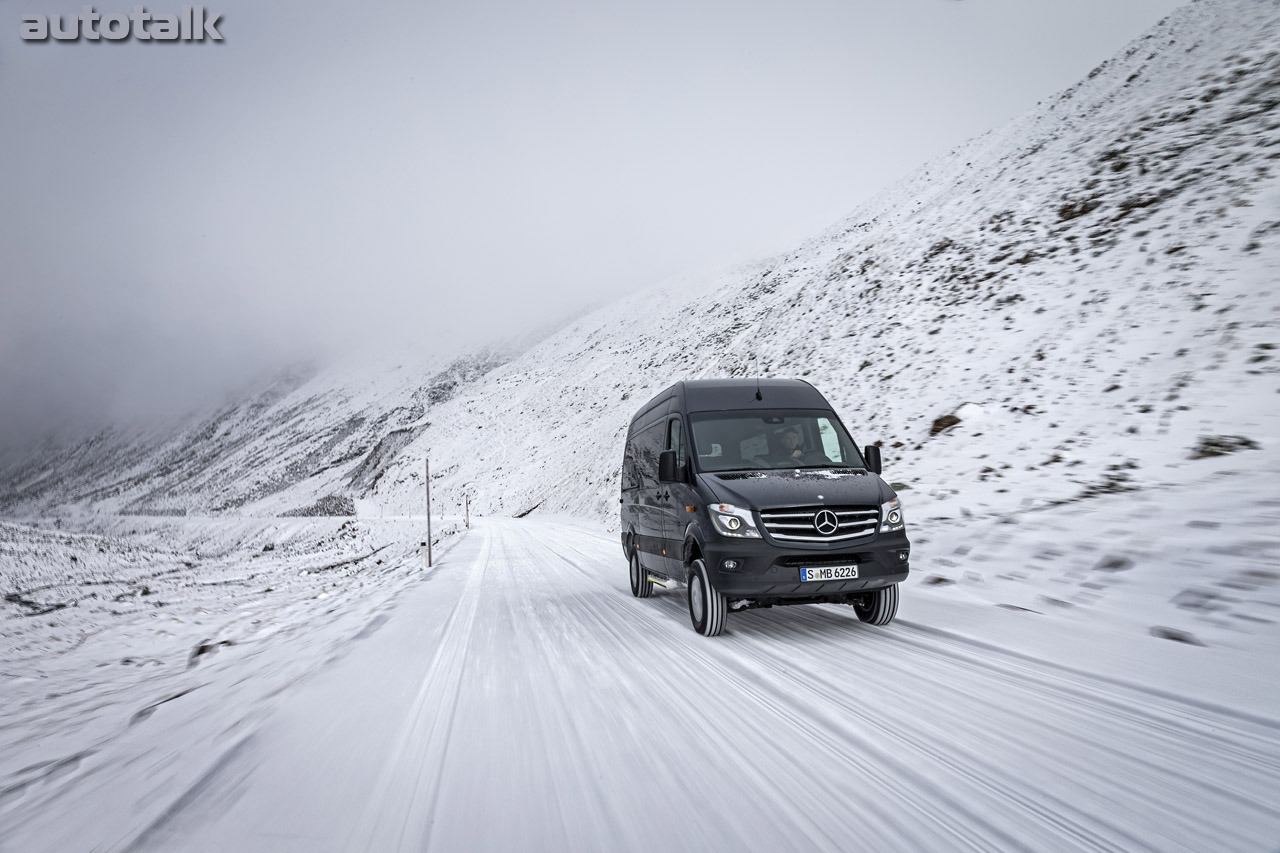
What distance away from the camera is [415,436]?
3228 inches

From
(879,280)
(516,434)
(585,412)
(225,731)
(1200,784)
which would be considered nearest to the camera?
(1200,784)

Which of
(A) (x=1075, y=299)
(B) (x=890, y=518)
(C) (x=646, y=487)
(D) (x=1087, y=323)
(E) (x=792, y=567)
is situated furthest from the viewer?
(A) (x=1075, y=299)

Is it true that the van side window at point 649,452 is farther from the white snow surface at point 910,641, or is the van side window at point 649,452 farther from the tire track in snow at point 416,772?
the tire track in snow at point 416,772

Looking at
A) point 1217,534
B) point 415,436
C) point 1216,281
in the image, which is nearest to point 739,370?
point 1216,281

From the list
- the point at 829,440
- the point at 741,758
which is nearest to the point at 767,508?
the point at 829,440

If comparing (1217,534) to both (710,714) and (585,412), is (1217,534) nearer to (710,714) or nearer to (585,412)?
(710,714)

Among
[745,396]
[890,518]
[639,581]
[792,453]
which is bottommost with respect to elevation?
[639,581]

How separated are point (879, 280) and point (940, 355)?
8.90m

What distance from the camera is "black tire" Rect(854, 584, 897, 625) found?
596 centimetres

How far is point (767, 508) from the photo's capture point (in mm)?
5523

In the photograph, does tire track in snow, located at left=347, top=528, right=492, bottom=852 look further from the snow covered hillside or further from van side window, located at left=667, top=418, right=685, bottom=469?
the snow covered hillside

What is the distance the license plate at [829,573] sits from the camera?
5363 millimetres

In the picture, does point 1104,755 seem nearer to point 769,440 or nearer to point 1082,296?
point 769,440

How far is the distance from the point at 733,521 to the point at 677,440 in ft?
5.96
